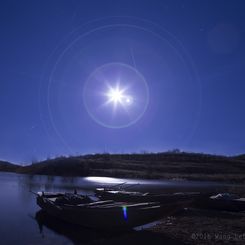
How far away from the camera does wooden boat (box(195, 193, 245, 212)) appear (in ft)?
96.7

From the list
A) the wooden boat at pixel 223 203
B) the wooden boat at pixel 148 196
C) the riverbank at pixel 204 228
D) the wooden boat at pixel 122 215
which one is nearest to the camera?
the riverbank at pixel 204 228

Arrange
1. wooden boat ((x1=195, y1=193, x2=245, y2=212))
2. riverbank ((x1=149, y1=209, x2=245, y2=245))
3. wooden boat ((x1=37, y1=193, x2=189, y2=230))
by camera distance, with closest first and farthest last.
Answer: riverbank ((x1=149, y1=209, x2=245, y2=245))
wooden boat ((x1=37, y1=193, x2=189, y2=230))
wooden boat ((x1=195, y1=193, x2=245, y2=212))

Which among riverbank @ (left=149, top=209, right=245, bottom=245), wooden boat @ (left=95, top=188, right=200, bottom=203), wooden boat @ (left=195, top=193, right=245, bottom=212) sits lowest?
riverbank @ (left=149, top=209, right=245, bottom=245)

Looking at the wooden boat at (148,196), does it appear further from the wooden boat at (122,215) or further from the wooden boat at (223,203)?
the wooden boat at (122,215)

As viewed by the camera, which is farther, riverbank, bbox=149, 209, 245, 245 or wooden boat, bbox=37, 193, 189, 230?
wooden boat, bbox=37, 193, 189, 230

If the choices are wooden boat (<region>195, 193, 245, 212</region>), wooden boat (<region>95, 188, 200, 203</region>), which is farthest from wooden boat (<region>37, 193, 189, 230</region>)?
wooden boat (<region>195, 193, 245, 212</region>)

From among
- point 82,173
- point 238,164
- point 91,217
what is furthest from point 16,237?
point 238,164

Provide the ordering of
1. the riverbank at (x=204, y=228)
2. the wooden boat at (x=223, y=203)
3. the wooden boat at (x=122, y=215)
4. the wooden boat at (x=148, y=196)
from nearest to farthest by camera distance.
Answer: the riverbank at (x=204, y=228) → the wooden boat at (x=122, y=215) → the wooden boat at (x=223, y=203) → the wooden boat at (x=148, y=196)

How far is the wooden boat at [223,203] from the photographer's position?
2947cm

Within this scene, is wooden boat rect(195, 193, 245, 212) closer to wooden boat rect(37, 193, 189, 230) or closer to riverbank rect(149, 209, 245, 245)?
riverbank rect(149, 209, 245, 245)

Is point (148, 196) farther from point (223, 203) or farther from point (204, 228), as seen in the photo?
point (204, 228)

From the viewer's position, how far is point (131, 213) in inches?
851

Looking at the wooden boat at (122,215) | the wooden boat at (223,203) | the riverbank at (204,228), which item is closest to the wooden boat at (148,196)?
the wooden boat at (223,203)

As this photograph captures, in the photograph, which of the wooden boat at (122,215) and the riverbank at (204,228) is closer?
the riverbank at (204,228)
